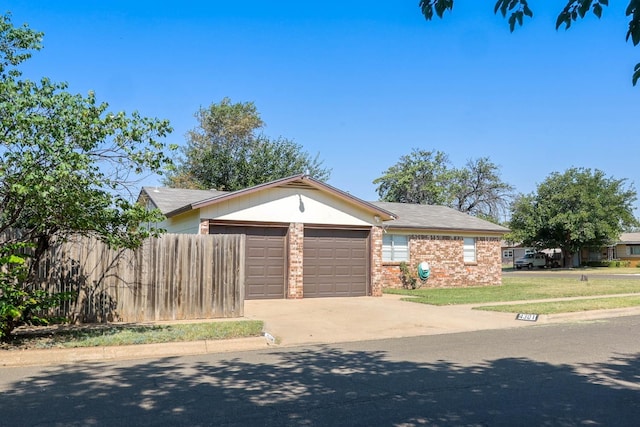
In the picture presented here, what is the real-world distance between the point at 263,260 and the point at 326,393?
11.9 meters

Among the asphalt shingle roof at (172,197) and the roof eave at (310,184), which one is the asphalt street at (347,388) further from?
the asphalt shingle roof at (172,197)

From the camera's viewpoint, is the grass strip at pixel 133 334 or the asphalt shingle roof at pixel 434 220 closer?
the grass strip at pixel 133 334

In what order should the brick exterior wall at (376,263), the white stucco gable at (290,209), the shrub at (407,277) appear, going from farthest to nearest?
the shrub at (407,277) < the brick exterior wall at (376,263) < the white stucco gable at (290,209)

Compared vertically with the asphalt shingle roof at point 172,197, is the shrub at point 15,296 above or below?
below

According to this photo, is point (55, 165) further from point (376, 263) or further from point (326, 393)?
point (376, 263)

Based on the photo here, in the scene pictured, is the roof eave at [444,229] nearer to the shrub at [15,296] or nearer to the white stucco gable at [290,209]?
the white stucco gable at [290,209]

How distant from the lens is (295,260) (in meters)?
18.3

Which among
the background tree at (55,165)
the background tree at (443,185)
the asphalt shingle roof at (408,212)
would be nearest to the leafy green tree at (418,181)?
the background tree at (443,185)

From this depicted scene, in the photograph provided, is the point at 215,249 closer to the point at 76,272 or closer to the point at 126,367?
the point at 76,272

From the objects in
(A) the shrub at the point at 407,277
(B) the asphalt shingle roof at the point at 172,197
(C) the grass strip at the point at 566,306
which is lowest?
(C) the grass strip at the point at 566,306

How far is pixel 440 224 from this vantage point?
2473 cm

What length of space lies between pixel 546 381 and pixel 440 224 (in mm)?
18025

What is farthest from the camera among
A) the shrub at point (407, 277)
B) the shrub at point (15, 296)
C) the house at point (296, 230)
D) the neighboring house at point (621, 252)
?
the neighboring house at point (621, 252)

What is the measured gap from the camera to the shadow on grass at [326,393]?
5.40 meters
